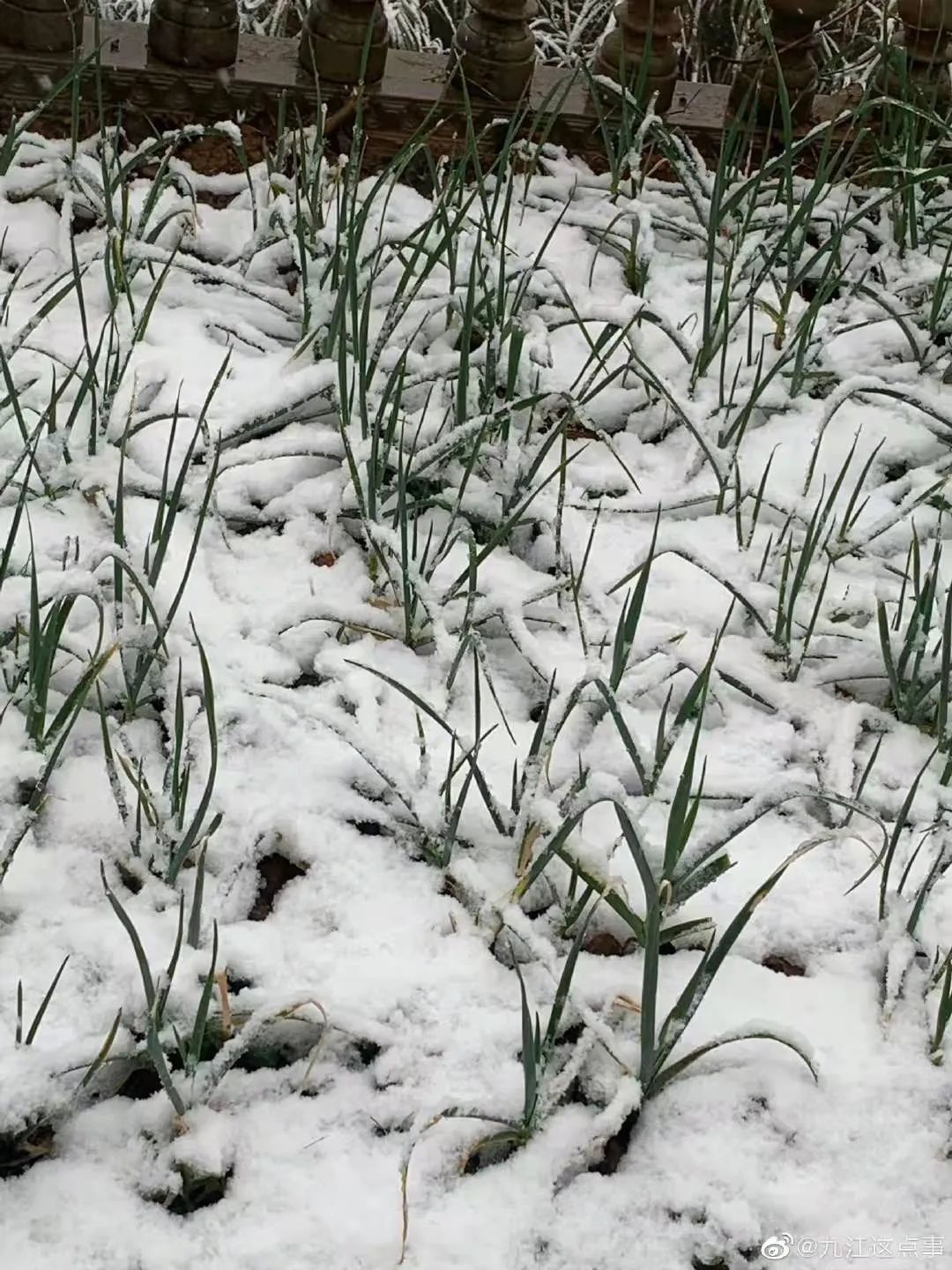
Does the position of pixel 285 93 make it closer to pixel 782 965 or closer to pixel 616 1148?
pixel 782 965

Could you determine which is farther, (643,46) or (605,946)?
(643,46)

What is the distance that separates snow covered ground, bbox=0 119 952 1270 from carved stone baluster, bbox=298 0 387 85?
31cm

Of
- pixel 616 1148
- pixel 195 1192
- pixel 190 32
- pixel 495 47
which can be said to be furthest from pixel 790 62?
pixel 195 1192

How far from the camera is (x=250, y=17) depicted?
12.2 ft

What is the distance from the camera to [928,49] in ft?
9.32

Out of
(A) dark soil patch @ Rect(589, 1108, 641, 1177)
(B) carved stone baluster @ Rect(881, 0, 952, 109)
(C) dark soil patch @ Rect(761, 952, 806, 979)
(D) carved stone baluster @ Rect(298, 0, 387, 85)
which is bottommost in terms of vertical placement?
(A) dark soil patch @ Rect(589, 1108, 641, 1177)

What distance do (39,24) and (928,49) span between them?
172 cm

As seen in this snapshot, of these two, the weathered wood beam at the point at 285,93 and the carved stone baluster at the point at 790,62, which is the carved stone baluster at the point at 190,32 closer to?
the weathered wood beam at the point at 285,93

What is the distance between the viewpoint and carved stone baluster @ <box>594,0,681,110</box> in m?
2.75

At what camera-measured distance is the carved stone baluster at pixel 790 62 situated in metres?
2.78

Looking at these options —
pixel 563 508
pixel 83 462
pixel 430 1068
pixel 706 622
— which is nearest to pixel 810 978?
pixel 430 1068

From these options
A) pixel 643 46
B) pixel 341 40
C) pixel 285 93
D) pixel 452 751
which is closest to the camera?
pixel 452 751

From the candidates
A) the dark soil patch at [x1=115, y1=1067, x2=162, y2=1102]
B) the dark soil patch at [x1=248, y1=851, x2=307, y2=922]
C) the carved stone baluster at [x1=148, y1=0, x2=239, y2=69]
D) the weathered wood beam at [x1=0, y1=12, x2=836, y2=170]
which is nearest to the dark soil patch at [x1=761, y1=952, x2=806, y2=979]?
the dark soil patch at [x1=248, y1=851, x2=307, y2=922]

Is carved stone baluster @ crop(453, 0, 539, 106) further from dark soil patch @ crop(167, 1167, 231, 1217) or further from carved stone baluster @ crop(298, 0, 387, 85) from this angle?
dark soil patch @ crop(167, 1167, 231, 1217)
